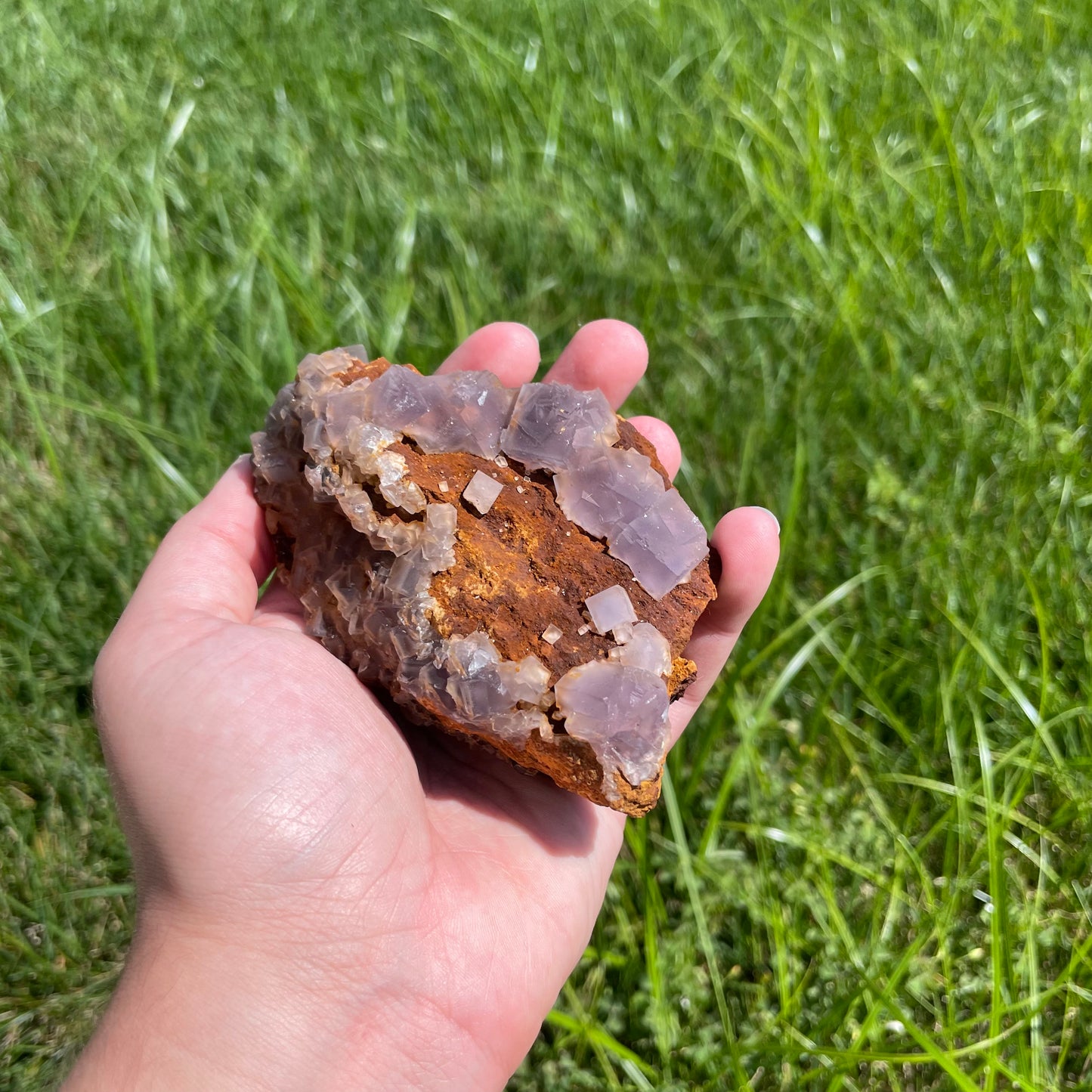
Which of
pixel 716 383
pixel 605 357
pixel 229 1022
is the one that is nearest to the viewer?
pixel 229 1022

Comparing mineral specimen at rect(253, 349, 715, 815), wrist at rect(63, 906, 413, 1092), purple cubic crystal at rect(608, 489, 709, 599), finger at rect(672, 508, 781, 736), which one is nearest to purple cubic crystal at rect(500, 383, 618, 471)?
mineral specimen at rect(253, 349, 715, 815)

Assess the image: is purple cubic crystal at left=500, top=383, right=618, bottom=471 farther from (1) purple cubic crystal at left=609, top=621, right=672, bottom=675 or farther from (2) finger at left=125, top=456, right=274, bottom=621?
(2) finger at left=125, top=456, right=274, bottom=621

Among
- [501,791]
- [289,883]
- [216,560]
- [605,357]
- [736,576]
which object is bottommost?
[501,791]

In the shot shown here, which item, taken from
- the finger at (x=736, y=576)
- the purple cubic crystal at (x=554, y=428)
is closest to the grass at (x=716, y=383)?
the finger at (x=736, y=576)

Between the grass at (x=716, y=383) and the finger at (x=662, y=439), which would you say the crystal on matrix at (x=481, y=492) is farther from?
the grass at (x=716, y=383)

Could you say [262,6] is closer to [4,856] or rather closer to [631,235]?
[631,235]

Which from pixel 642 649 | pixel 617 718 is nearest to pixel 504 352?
pixel 642 649

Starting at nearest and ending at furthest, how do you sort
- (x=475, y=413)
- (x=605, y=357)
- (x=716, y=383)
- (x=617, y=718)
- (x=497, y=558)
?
(x=617, y=718) < (x=497, y=558) < (x=475, y=413) < (x=605, y=357) < (x=716, y=383)

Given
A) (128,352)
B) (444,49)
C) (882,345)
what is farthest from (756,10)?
(128,352)

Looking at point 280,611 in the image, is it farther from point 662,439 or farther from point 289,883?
point 662,439
